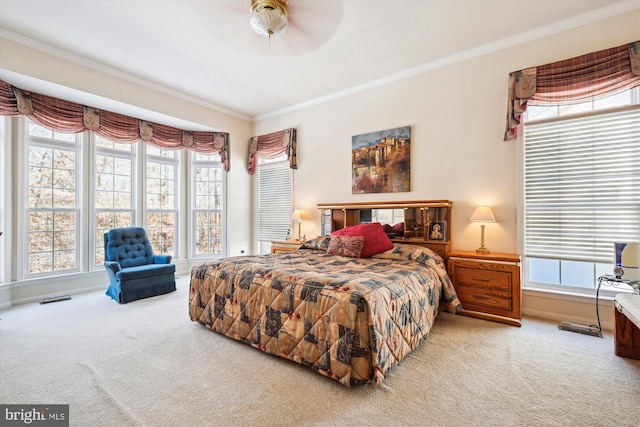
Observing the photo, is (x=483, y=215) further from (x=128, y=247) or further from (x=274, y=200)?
(x=128, y=247)

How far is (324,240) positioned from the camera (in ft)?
13.1

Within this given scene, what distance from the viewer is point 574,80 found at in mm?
2895

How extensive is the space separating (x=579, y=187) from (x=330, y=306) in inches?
118

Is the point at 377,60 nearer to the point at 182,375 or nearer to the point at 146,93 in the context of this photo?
the point at 146,93

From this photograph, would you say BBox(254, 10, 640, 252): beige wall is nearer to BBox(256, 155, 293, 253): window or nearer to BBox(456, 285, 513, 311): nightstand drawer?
BBox(456, 285, 513, 311): nightstand drawer

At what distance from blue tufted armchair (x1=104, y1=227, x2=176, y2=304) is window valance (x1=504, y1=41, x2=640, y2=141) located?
15.8 feet

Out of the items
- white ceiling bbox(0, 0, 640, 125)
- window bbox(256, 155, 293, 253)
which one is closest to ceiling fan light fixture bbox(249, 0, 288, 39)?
white ceiling bbox(0, 0, 640, 125)

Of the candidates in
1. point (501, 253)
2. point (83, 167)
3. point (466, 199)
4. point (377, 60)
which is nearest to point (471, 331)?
point (501, 253)

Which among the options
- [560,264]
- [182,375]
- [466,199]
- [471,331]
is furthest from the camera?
[466,199]

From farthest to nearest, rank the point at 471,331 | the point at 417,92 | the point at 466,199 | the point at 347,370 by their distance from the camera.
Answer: the point at 417,92 → the point at 466,199 → the point at 471,331 → the point at 347,370

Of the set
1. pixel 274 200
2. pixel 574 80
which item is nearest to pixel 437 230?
pixel 574 80

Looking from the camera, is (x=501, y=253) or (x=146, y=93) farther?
(x=146, y=93)

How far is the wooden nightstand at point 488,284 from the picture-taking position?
9.54 feet

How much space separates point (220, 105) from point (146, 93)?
1249mm
